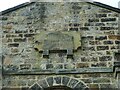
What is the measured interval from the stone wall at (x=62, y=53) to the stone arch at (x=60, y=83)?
64 millimetres

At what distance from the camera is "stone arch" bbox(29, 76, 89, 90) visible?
13.0m

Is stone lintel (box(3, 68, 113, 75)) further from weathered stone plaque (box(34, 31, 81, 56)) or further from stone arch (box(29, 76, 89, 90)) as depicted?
weathered stone plaque (box(34, 31, 81, 56))

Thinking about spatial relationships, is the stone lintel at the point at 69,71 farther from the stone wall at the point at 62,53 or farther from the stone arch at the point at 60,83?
the stone arch at the point at 60,83

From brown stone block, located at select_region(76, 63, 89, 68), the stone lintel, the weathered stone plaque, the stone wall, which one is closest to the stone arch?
the stone wall

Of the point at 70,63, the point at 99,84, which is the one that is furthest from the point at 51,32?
the point at 99,84

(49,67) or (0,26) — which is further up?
(0,26)

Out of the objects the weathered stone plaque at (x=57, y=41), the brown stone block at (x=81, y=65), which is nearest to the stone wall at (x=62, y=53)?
the brown stone block at (x=81, y=65)

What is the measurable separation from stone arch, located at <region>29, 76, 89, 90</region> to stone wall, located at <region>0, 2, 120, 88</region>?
6cm

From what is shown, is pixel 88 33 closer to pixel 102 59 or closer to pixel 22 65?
pixel 102 59

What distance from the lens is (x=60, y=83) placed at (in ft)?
42.8

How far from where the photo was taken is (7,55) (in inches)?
538

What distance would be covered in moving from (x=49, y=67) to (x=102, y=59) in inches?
57.7

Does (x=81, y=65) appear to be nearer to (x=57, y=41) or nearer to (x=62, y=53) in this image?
(x=62, y=53)

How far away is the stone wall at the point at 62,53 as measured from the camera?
43.3 feet
